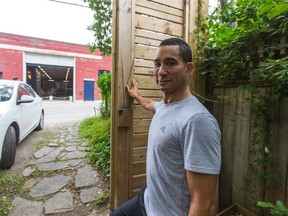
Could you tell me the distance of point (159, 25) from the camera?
2.19 meters

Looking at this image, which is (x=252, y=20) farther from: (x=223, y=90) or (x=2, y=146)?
(x=2, y=146)

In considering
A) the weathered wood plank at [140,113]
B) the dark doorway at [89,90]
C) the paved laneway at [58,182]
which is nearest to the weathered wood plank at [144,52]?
the weathered wood plank at [140,113]

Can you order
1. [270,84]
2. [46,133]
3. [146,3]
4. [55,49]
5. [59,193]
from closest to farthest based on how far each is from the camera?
[270,84] < [146,3] < [59,193] < [46,133] < [55,49]

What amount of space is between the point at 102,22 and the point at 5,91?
3.43m

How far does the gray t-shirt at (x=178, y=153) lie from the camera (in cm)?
88

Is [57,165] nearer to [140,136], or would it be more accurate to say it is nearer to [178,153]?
[140,136]

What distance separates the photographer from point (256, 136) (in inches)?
75.8

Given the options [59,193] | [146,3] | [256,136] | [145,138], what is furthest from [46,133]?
[256,136]

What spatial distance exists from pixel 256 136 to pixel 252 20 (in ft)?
3.75

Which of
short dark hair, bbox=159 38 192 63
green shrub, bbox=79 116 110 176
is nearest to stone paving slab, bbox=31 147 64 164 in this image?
green shrub, bbox=79 116 110 176

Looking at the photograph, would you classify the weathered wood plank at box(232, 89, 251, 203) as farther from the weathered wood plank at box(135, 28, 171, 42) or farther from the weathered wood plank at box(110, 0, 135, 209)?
the weathered wood plank at box(110, 0, 135, 209)

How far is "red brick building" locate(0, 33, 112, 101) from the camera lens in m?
16.2

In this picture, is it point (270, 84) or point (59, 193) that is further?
point (59, 193)

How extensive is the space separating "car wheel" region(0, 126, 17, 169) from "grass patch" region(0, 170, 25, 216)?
13cm
